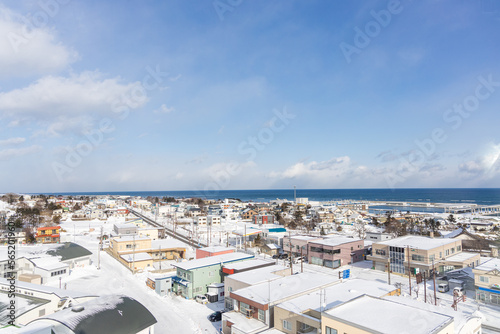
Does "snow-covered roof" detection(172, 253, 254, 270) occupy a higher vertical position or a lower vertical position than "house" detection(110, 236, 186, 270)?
higher

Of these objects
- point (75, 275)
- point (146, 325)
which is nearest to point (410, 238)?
point (146, 325)

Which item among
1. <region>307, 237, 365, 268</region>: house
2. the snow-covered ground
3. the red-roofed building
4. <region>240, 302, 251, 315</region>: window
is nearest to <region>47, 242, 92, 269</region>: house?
the snow-covered ground

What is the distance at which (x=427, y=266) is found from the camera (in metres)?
22.0

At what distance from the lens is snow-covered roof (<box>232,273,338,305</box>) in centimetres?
1424

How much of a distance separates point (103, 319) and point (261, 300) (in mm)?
6755

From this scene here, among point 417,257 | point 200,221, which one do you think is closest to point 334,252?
point 417,257

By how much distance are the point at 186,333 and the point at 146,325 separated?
8.09ft

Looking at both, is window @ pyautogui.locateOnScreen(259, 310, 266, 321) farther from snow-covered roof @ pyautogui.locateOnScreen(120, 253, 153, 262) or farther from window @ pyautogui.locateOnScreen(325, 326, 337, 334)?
snow-covered roof @ pyautogui.locateOnScreen(120, 253, 153, 262)

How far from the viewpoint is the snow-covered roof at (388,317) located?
9.83 m

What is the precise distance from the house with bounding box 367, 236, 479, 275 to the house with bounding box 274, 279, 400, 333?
8.28 metres

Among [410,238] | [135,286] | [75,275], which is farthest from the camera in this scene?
[410,238]

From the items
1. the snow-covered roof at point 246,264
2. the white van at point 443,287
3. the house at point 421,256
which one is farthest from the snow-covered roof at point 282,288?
the house at point 421,256

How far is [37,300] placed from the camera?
14398 millimetres

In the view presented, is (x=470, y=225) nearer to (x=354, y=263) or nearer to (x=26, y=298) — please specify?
(x=354, y=263)
